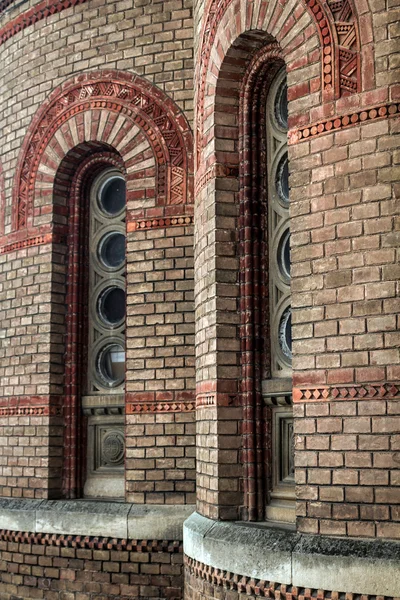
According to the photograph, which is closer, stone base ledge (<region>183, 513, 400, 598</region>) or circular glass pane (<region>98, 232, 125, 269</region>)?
stone base ledge (<region>183, 513, 400, 598</region>)

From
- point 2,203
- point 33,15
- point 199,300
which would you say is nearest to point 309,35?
point 199,300

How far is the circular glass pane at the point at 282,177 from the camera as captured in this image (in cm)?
731

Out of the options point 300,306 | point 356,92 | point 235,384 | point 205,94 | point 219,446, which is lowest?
point 219,446

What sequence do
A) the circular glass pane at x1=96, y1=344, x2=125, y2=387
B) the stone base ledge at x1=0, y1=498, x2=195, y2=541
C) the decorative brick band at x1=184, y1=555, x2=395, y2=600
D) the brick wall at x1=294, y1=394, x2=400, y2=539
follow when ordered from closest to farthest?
the brick wall at x1=294, y1=394, x2=400, y2=539
the decorative brick band at x1=184, y1=555, x2=395, y2=600
the stone base ledge at x1=0, y1=498, x2=195, y2=541
the circular glass pane at x1=96, y1=344, x2=125, y2=387

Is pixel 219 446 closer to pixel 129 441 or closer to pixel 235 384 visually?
pixel 235 384

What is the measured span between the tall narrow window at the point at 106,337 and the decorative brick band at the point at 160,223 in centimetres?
79

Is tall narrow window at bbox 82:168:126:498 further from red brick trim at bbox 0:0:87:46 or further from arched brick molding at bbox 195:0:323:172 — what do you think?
arched brick molding at bbox 195:0:323:172

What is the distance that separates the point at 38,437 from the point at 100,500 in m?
0.90

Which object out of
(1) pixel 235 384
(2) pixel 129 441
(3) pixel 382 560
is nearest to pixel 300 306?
(1) pixel 235 384

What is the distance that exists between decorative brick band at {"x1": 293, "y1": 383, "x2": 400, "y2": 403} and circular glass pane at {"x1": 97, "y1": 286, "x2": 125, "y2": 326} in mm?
3572

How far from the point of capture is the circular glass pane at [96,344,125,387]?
30.7 feet

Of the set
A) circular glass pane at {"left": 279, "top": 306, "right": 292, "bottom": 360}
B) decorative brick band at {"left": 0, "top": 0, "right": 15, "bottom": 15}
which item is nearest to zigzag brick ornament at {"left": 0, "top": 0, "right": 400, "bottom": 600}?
circular glass pane at {"left": 279, "top": 306, "right": 292, "bottom": 360}

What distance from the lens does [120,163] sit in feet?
30.8

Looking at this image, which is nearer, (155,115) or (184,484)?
(184,484)
